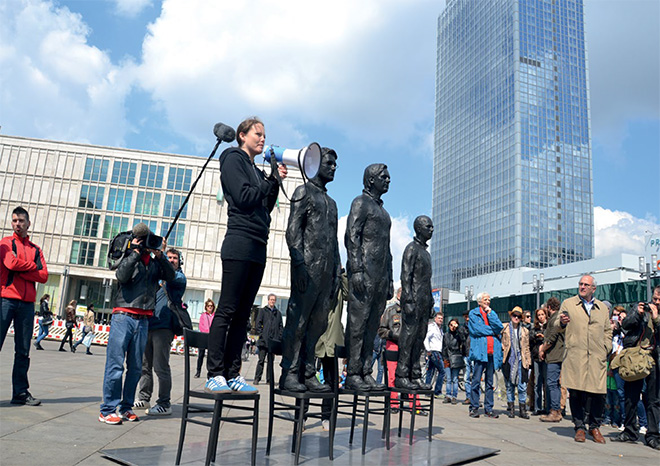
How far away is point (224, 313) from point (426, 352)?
7851 mm

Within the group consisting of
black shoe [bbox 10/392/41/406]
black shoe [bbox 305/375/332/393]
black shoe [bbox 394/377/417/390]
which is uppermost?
black shoe [bbox 305/375/332/393]

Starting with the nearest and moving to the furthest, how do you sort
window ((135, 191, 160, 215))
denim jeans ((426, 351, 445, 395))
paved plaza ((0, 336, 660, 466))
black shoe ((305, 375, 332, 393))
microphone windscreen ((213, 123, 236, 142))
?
paved plaza ((0, 336, 660, 466))
black shoe ((305, 375, 332, 393))
microphone windscreen ((213, 123, 236, 142))
denim jeans ((426, 351, 445, 395))
window ((135, 191, 160, 215))

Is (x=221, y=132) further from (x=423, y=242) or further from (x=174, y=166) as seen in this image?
(x=174, y=166)

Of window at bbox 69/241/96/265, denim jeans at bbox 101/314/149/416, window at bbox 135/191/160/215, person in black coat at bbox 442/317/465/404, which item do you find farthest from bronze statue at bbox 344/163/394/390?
window at bbox 69/241/96/265

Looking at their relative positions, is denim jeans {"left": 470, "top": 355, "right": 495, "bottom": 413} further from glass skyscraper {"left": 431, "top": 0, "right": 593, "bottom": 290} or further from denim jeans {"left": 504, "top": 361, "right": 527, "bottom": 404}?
glass skyscraper {"left": 431, "top": 0, "right": 593, "bottom": 290}

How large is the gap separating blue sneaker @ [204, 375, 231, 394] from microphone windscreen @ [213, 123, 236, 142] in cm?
214

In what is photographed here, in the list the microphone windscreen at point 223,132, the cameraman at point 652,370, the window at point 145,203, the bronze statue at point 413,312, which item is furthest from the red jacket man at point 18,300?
the window at point 145,203

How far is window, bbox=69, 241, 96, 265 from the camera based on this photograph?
56.8m

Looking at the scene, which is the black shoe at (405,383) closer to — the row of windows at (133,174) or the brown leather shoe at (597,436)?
the brown leather shoe at (597,436)

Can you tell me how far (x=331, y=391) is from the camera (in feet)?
15.4

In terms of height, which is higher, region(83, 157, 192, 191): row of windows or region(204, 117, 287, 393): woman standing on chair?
region(83, 157, 192, 191): row of windows

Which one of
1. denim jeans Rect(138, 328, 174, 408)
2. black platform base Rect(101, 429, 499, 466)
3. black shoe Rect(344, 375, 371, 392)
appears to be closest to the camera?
black platform base Rect(101, 429, 499, 466)

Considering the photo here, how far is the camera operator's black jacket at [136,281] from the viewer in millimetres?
5805

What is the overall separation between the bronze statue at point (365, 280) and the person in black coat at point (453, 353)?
6.09 meters
